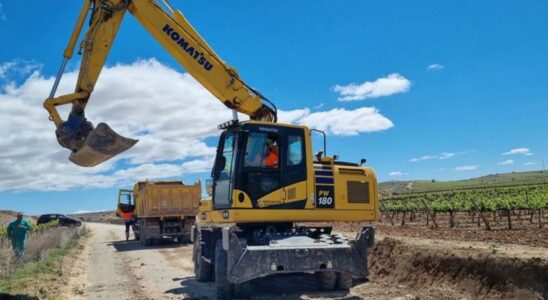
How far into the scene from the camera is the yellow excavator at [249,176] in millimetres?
8859

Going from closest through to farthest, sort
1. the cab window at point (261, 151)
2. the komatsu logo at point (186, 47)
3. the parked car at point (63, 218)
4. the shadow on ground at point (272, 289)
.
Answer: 1. the cab window at point (261, 151)
2. the shadow on ground at point (272, 289)
3. the komatsu logo at point (186, 47)
4. the parked car at point (63, 218)

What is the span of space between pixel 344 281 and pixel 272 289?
149 centimetres

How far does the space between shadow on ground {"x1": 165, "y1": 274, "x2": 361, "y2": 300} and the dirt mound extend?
2145mm

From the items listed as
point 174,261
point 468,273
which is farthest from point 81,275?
point 468,273

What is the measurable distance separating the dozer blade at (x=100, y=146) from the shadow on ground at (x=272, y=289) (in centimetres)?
301

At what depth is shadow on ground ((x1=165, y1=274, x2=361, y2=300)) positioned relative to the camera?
9.57m

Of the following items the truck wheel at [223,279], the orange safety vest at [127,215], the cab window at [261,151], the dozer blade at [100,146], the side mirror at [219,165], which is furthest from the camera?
the orange safety vest at [127,215]

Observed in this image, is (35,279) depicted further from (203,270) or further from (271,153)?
(271,153)

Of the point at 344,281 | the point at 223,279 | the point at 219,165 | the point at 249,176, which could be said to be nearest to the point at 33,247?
the point at 219,165

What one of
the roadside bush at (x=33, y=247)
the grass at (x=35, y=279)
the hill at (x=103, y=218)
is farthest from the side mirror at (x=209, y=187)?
the hill at (x=103, y=218)

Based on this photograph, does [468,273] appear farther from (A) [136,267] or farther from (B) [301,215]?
(A) [136,267]

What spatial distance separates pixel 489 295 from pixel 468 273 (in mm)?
939

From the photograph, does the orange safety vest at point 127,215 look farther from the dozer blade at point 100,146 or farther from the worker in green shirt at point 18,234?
the dozer blade at point 100,146

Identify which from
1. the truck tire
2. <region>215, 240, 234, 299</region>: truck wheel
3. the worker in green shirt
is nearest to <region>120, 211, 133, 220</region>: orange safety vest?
the worker in green shirt
